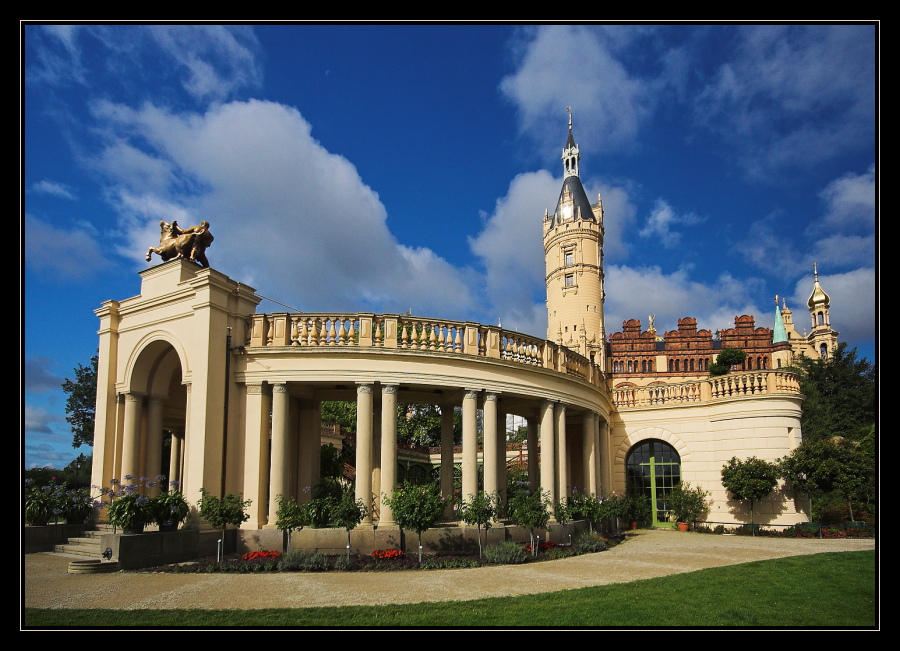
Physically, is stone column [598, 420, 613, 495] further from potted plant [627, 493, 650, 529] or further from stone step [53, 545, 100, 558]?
stone step [53, 545, 100, 558]

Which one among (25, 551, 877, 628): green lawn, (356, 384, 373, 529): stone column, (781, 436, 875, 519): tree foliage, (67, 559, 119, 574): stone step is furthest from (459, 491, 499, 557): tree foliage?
(781, 436, 875, 519): tree foliage

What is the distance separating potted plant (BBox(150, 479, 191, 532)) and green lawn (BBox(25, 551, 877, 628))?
5.58m

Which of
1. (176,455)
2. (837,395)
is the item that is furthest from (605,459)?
(837,395)

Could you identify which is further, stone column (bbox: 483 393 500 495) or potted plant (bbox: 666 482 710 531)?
potted plant (bbox: 666 482 710 531)

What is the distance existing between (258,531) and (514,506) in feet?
21.3

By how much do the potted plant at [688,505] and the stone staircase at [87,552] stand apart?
20.3m

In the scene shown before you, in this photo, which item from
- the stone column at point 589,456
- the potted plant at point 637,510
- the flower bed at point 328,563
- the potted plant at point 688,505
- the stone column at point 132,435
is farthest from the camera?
the potted plant at point 637,510

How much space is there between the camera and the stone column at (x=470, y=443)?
17.7m

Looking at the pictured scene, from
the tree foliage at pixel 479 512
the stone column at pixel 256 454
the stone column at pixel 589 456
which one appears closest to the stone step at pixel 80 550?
the stone column at pixel 256 454

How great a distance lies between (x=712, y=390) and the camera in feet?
89.1

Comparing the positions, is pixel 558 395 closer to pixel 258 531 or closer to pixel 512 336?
pixel 512 336

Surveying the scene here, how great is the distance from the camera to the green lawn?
28.2 feet

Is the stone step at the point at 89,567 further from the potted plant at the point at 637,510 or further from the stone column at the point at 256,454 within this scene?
the potted plant at the point at 637,510

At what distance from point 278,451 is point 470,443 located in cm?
506
